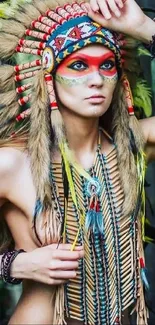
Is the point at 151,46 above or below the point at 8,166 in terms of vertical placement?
above

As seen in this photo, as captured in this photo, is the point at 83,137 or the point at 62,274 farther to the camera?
the point at 83,137

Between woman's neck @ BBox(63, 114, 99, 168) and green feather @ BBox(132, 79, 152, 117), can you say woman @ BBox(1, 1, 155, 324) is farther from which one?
green feather @ BBox(132, 79, 152, 117)

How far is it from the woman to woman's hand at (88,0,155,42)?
3cm

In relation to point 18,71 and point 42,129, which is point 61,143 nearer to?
point 42,129

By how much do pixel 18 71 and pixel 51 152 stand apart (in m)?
0.24

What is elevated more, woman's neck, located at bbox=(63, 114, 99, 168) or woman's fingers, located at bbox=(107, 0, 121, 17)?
woman's fingers, located at bbox=(107, 0, 121, 17)

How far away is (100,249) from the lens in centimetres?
201

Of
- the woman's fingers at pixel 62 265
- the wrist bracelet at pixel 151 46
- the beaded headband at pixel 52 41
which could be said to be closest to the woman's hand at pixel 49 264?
the woman's fingers at pixel 62 265

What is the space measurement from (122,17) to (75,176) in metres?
0.44

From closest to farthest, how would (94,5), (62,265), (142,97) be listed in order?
(62,265), (94,5), (142,97)

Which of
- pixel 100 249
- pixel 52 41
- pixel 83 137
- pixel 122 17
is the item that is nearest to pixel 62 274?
pixel 100 249

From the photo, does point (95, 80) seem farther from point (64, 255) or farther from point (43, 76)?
point (64, 255)

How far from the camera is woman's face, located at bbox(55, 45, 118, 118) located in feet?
6.43

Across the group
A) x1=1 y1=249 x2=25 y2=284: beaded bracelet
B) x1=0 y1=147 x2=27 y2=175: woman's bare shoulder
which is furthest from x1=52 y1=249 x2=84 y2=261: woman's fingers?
x1=0 y1=147 x2=27 y2=175: woman's bare shoulder
